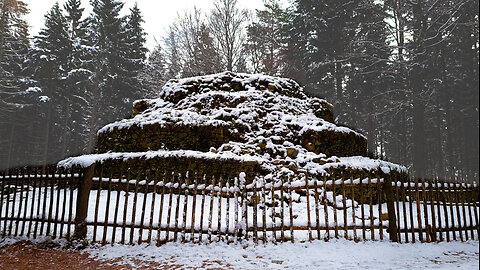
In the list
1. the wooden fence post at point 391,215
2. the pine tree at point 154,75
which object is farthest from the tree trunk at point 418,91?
the pine tree at point 154,75

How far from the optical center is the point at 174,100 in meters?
Answer: 13.0

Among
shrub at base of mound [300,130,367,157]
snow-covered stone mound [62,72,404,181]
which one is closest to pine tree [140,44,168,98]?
snow-covered stone mound [62,72,404,181]

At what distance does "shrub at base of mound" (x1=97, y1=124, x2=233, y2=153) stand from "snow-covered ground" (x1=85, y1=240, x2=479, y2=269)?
5.03 meters

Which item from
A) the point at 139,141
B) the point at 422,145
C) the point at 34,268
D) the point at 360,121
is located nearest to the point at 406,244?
the point at 34,268

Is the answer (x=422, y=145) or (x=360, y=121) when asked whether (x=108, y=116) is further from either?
(x=422, y=145)

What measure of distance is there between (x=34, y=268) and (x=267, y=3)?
2812 cm

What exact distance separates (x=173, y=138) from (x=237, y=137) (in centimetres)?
239

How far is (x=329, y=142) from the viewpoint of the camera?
34.4 feet

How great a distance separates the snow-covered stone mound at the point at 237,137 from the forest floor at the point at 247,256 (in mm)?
3547

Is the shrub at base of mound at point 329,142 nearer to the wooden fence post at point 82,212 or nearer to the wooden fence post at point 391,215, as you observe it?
the wooden fence post at point 391,215

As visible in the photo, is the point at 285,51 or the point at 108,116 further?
the point at 108,116

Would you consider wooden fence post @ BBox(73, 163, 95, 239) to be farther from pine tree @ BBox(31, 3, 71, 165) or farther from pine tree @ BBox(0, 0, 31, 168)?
pine tree @ BBox(31, 3, 71, 165)

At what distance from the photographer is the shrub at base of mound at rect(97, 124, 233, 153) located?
1008cm

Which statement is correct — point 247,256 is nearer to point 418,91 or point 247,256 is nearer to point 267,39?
A: point 418,91
